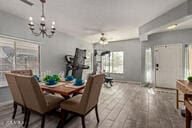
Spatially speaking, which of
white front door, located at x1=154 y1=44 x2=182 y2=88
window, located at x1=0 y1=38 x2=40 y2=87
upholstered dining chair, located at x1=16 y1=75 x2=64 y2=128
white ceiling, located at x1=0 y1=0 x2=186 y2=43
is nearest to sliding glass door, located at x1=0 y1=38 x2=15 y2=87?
window, located at x1=0 y1=38 x2=40 y2=87

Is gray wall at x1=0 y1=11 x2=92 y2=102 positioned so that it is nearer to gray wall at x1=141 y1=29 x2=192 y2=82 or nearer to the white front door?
gray wall at x1=141 y1=29 x2=192 y2=82

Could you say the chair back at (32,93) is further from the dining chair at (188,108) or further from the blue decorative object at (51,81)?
the dining chair at (188,108)

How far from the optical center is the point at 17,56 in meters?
3.47

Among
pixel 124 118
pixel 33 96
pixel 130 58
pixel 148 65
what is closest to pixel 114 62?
pixel 130 58

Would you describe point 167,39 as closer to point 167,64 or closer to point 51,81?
point 167,64

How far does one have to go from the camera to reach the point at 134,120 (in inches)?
95.4

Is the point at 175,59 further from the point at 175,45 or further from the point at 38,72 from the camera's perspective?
the point at 38,72

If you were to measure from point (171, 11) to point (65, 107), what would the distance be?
340 cm

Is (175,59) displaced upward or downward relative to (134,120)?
upward

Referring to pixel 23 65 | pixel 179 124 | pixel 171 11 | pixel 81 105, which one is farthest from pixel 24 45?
pixel 179 124

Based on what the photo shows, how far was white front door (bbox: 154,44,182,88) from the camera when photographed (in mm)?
4945

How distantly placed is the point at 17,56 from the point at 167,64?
6.01m

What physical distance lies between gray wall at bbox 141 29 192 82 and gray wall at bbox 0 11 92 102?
351cm

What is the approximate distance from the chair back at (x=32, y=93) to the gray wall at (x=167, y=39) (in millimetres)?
5051
